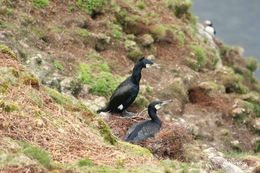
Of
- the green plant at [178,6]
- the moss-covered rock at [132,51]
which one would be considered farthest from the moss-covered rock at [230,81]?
the green plant at [178,6]

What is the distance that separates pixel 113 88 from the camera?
21.3 metres

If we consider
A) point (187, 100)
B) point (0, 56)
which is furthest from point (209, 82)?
point (0, 56)

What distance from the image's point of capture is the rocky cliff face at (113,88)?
36.2 feet

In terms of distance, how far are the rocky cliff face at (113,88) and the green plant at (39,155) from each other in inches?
0.8

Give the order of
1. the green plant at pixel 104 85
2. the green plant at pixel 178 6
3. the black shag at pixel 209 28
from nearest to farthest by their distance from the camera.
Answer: the green plant at pixel 104 85 < the green plant at pixel 178 6 < the black shag at pixel 209 28

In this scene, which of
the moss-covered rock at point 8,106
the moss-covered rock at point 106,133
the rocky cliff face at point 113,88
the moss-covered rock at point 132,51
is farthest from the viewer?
the moss-covered rock at point 132,51

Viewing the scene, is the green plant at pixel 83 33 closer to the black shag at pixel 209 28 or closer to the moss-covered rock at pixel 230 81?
the moss-covered rock at pixel 230 81

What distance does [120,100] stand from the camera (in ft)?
62.1

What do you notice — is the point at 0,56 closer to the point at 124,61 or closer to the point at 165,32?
the point at 124,61

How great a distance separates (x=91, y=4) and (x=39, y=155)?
1592 cm

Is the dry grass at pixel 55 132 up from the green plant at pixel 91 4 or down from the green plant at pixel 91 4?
down

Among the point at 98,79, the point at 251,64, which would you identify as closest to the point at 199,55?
the point at 251,64

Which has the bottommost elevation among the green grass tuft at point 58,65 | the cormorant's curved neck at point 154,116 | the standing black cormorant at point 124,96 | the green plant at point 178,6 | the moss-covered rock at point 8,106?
the green grass tuft at point 58,65

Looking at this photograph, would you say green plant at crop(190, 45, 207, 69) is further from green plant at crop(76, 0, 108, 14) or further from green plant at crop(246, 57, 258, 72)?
green plant at crop(246, 57, 258, 72)
